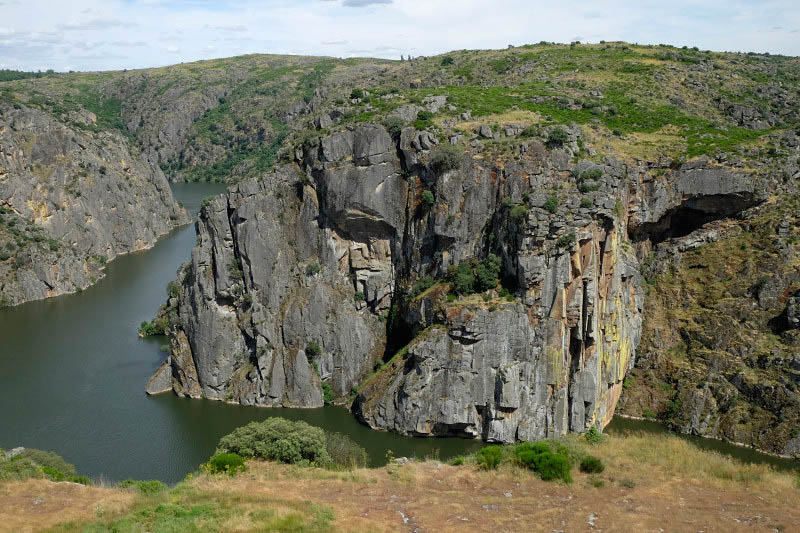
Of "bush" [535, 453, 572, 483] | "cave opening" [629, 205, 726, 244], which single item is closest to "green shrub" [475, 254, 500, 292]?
"cave opening" [629, 205, 726, 244]

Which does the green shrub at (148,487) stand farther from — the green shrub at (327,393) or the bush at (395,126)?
the bush at (395,126)

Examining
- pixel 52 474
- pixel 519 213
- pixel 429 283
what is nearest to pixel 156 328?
pixel 429 283

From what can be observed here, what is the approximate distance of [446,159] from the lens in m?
40.6

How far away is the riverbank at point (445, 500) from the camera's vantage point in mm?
17844

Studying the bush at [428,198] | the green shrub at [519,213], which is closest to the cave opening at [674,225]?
the green shrub at [519,213]

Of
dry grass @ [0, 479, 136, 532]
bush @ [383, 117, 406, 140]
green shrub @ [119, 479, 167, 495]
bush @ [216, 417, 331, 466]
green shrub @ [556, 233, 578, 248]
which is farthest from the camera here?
bush @ [383, 117, 406, 140]

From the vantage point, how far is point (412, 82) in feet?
204

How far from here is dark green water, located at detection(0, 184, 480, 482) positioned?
120 ft

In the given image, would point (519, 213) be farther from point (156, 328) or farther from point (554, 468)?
point (156, 328)

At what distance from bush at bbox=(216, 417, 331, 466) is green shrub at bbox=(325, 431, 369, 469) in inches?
60.5

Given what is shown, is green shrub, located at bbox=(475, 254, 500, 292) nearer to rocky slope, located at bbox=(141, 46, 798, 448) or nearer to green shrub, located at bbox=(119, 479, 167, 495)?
rocky slope, located at bbox=(141, 46, 798, 448)

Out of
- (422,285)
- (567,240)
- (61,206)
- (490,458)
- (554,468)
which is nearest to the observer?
(554,468)

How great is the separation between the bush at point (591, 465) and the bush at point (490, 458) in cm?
270

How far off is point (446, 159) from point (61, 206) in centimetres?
6409
